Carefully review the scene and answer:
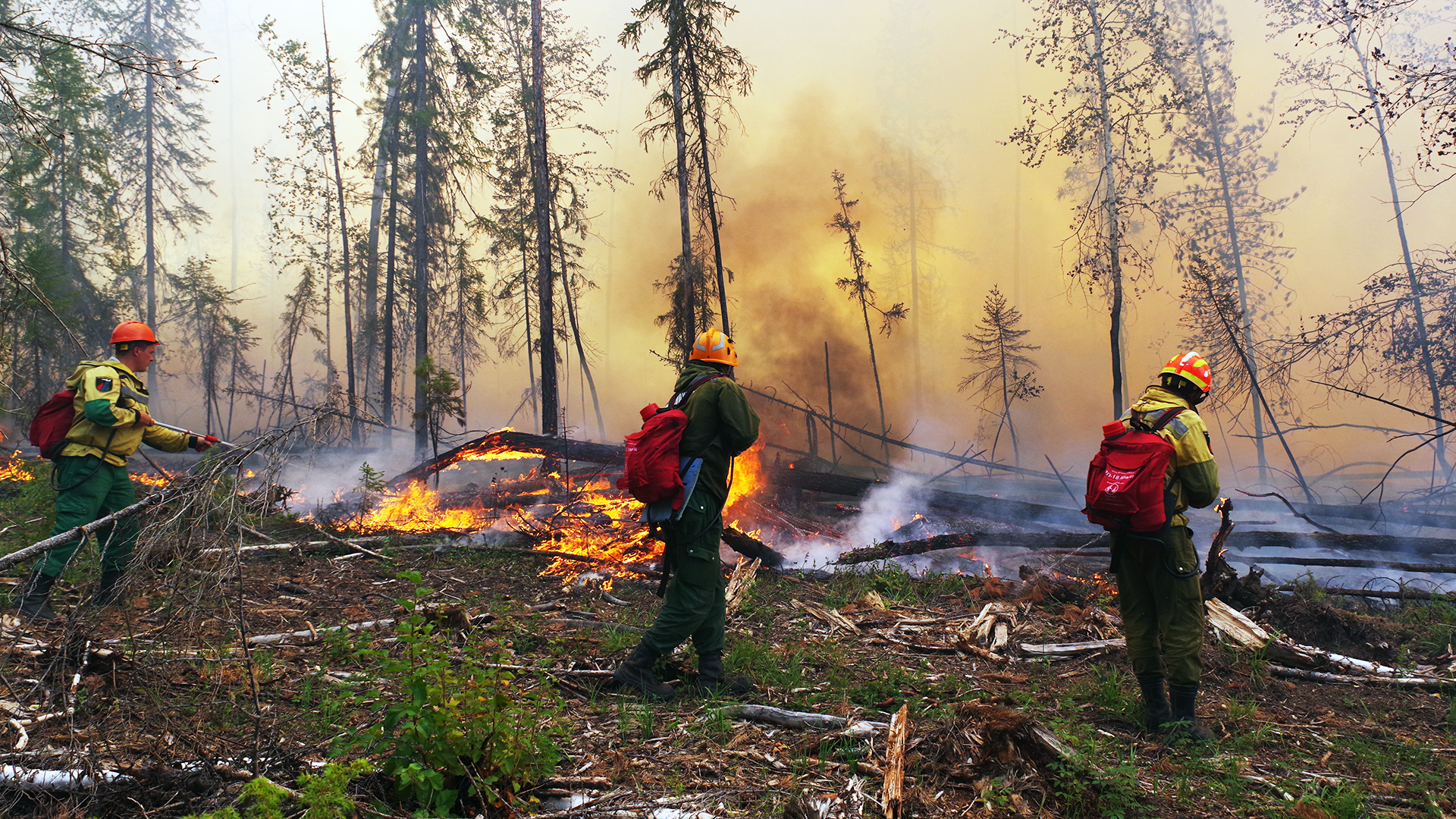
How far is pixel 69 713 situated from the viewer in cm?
232

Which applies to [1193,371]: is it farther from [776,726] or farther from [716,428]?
[776,726]

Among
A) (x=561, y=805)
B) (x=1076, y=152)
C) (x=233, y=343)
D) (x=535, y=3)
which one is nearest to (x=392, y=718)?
(x=561, y=805)

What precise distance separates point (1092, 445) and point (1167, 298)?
4.04m

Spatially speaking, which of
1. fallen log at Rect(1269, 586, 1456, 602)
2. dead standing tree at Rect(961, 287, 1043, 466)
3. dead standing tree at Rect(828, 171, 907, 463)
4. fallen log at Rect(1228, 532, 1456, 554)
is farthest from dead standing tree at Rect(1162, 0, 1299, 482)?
fallen log at Rect(1269, 586, 1456, 602)

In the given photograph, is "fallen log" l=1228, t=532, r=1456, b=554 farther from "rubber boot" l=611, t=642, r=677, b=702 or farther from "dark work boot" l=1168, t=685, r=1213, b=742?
"rubber boot" l=611, t=642, r=677, b=702

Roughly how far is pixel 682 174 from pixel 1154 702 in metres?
11.6

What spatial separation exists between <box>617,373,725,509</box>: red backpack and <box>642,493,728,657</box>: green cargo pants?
6.8 inches

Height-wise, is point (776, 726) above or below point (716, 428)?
below

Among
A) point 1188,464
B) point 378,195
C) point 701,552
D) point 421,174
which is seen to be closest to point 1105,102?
point 1188,464

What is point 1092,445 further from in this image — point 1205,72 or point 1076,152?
point 1205,72

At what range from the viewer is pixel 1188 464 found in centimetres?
416

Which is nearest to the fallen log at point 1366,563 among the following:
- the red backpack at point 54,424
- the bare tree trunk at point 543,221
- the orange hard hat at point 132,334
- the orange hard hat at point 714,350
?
the orange hard hat at point 714,350

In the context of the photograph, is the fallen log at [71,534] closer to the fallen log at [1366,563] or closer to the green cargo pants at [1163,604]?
the green cargo pants at [1163,604]

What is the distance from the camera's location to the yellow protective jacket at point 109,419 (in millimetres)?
5258
